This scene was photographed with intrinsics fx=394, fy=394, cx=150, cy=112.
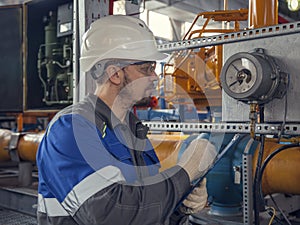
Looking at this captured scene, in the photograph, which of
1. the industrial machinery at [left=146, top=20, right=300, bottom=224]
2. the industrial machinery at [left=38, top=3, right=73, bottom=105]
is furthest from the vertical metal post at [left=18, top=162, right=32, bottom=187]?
the industrial machinery at [left=146, top=20, right=300, bottom=224]

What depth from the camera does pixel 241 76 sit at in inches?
54.4

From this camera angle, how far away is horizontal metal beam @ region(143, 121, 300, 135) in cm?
133

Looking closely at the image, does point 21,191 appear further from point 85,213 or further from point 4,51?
point 85,213

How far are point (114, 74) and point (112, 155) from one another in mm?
294

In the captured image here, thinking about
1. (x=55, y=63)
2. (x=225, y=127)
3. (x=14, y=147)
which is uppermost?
(x=55, y=63)

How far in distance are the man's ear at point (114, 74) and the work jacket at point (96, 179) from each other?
9 cm

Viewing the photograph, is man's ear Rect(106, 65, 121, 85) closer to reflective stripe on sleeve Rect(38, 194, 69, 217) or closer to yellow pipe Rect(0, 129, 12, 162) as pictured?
reflective stripe on sleeve Rect(38, 194, 69, 217)

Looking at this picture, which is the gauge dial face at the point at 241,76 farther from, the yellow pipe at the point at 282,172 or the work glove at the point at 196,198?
the yellow pipe at the point at 282,172

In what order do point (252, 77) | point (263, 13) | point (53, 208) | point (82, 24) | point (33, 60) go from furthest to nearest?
point (33, 60) < point (82, 24) < point (263, 13) < point (252, 77) < point (53, 208)

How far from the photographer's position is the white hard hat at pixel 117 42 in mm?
1396

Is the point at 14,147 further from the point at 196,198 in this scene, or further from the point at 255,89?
the point at 255,89

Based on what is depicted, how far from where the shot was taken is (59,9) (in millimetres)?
4020

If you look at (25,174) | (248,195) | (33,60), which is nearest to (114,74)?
(248,195)

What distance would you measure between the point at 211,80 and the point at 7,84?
2161 millimetres
